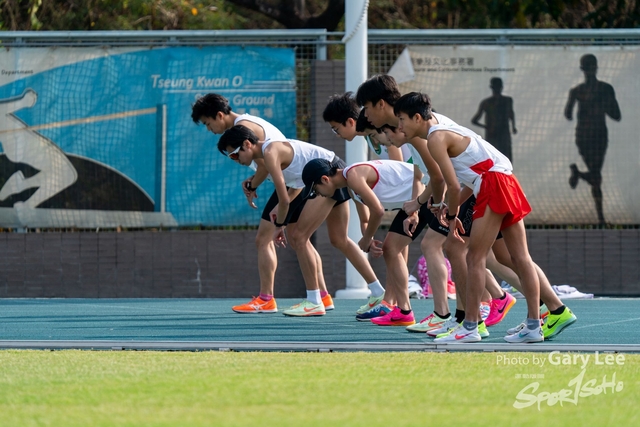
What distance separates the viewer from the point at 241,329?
7.93 m

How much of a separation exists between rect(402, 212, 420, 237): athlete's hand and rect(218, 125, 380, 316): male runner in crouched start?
3.47ft

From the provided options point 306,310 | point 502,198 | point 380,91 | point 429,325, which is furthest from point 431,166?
point 306,310

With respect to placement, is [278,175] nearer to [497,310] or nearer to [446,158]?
[497,310]

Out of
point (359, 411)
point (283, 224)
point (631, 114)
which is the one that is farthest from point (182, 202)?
point (359, 411)

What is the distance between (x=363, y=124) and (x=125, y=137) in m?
5.44

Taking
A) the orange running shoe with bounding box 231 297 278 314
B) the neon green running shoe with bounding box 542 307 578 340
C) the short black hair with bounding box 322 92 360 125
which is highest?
the short black hair with bounding box 322 92 360 125

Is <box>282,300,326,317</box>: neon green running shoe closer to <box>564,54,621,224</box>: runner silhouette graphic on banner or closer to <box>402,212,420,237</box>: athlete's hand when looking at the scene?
<box>402,212,420,237</box>: athlete's hand

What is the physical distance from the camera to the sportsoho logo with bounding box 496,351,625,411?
473cm

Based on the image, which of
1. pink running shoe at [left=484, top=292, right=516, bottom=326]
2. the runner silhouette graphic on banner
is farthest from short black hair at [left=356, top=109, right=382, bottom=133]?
the runner silhouette graphic on banner

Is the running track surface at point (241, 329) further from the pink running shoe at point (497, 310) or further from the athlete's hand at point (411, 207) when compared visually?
the athlete's hand at point (411, 207)

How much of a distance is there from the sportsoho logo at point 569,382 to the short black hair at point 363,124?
2340 millimetres

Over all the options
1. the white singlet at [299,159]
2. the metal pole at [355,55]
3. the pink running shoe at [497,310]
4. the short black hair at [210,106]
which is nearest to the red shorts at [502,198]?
the pink running shoe at [497,310]

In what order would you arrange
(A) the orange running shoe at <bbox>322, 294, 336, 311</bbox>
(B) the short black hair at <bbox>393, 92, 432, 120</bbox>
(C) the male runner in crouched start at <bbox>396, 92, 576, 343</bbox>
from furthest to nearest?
(A) the orange running shoe at <bbox>322, 294, 336, 311</bbox>
(B) the short black hair at <bbox>393, 92, 432, 120</bbox>
(C) the male runner in crouched start at <bbox>396, 92, 576, 343</bbox>

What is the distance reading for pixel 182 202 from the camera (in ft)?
41.4
